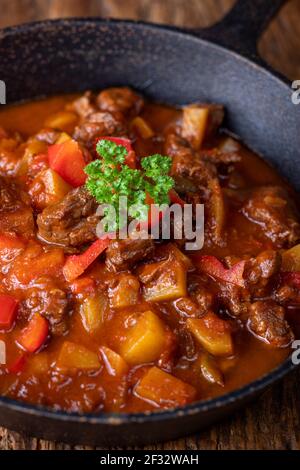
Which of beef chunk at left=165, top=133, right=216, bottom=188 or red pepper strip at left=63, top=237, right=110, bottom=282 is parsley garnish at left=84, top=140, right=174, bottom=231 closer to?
red pepper strip at left=63, top=237, right=110, bottom=282

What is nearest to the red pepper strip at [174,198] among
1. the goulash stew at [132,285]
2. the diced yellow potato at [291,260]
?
the goulash stew at [132,285]

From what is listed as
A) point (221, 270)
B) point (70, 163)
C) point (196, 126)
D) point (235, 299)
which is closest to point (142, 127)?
point (196, 126)

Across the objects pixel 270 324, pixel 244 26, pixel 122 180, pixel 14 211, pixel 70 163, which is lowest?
pixel 270 324

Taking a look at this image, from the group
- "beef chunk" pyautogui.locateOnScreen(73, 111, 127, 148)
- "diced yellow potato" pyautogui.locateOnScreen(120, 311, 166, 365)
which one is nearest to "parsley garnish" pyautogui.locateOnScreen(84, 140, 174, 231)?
"diced yellow potato" pyautogui.locateOnScreen(120, 311, 166, 365)

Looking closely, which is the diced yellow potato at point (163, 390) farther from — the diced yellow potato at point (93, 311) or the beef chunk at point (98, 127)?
the beef chunk at point (98, 127)

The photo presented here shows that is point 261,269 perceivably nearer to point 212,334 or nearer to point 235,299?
point 235,299
